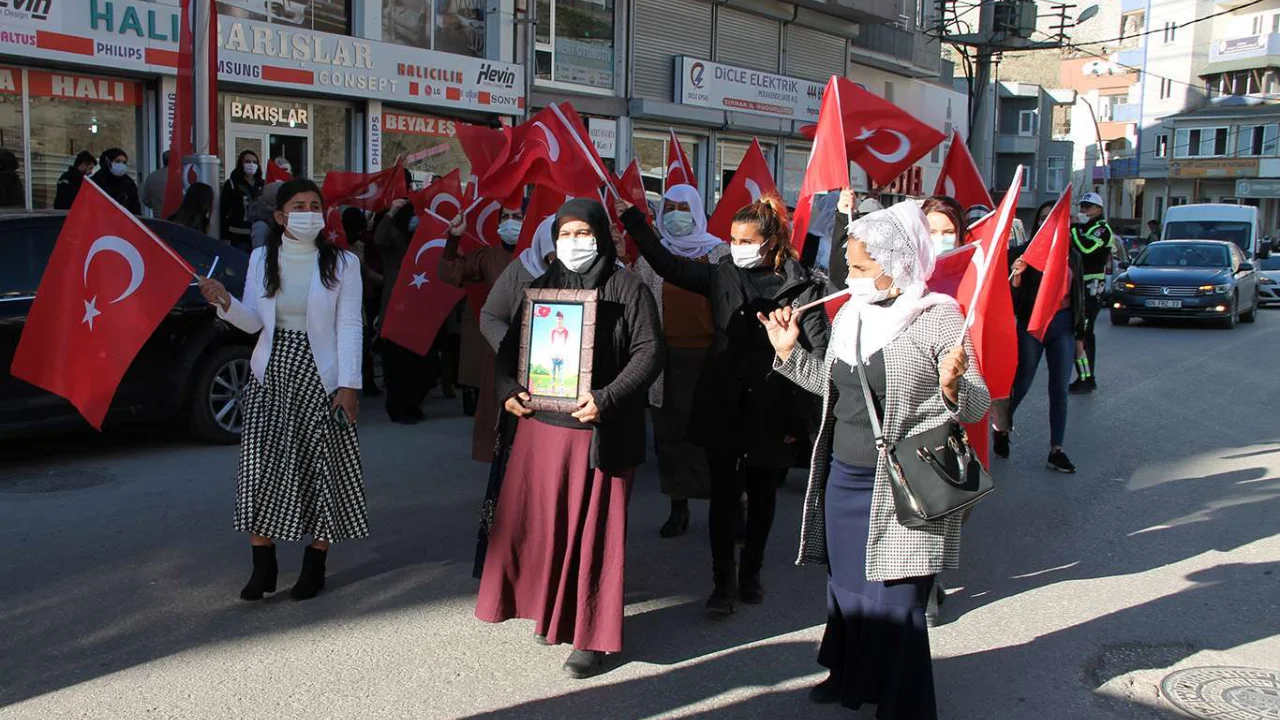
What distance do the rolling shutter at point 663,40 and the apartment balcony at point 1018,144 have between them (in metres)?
47.6

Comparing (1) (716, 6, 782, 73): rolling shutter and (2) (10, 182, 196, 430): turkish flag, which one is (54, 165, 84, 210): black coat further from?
(1) (716, 6, 782, 73): rolling shutter

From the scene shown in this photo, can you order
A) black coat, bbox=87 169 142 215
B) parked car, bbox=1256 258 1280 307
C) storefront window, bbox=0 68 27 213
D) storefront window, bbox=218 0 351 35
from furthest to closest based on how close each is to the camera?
parked car, bbox=1256 258 1280 307 < storefront window, bbox=218 0 351 35 < storefront window, bbox=0 68 27 213 < black coat, bbox=87 169 142 215

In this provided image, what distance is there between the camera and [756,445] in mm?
5375

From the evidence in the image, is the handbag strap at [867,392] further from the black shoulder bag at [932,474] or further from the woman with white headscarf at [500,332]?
the woman with white headscarf at [500,332]

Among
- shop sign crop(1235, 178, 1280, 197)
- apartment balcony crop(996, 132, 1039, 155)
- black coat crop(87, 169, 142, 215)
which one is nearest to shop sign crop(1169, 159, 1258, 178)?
shop sign crop(1235, 178, 1280, 197)

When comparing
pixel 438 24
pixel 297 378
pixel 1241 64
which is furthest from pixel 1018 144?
pixel 297 378

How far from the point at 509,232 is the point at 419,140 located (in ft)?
40.2

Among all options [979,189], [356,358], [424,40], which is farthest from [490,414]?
[424,40]

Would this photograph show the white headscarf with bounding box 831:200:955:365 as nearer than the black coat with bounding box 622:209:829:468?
Yes

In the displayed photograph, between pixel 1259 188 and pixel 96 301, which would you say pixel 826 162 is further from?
pixel 1259 188

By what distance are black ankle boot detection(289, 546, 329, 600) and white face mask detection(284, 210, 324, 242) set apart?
1.39 meters

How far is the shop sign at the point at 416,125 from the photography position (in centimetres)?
1944

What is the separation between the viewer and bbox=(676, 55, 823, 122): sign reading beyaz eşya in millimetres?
25484

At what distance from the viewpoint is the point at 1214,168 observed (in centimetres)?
7138
